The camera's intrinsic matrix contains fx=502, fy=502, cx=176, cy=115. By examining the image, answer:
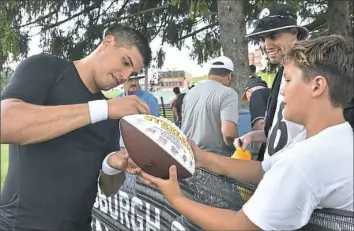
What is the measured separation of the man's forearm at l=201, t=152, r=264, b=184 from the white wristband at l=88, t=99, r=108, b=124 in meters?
0.57

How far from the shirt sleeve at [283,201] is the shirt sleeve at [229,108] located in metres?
3.20

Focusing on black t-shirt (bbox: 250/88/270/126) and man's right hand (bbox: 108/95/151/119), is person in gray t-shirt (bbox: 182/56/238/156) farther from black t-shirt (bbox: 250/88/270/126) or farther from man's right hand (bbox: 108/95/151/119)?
man's right hand (bbox: 108/95/151/119)

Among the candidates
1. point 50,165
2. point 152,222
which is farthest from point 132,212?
point 50,165

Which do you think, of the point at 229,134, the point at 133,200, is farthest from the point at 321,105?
the point at 229,134

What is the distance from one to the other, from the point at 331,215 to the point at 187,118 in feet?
11.7

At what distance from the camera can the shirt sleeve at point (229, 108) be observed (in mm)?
4984

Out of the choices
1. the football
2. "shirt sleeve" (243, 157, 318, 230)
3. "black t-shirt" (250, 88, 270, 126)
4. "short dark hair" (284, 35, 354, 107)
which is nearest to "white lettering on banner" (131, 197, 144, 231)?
the football

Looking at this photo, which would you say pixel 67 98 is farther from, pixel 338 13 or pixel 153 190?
pixel 338 13

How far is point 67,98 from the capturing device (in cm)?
250

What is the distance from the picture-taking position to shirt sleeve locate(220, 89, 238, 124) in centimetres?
498

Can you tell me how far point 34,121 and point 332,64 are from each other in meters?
1.27

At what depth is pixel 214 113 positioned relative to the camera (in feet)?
16.8

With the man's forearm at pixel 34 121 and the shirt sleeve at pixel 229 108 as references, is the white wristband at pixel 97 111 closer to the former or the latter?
the man's forearm at pixel 34 121

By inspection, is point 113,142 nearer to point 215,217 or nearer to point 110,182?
point 110,182
